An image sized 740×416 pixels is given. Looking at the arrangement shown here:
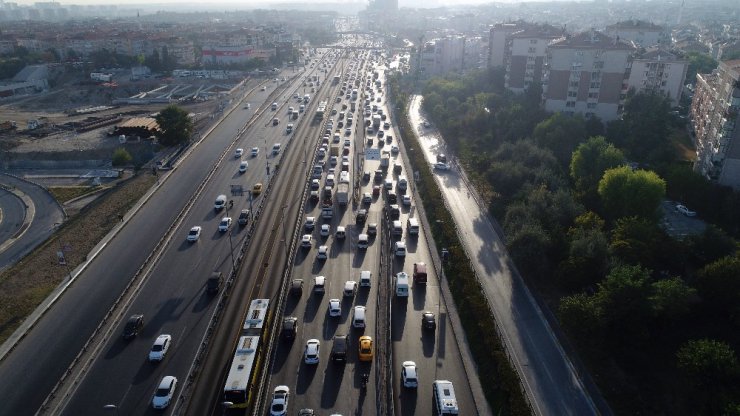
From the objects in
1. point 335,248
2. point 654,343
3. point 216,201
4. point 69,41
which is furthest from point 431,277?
point 69,41

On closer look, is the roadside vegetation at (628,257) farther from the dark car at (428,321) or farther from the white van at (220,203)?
the white van at (220,203)

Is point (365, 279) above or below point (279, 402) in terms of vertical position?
below

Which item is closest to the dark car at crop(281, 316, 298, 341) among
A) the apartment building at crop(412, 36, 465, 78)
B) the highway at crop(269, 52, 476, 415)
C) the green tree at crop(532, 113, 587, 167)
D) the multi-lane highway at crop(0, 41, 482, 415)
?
the highway at crop(269, 52, 476, 415)

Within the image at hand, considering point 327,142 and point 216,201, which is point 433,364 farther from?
point 327,142

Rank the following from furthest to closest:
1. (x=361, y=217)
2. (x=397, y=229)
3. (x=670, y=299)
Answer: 1. (x=361, y=217)
2. (x=397, y=229)
3. (x=670, y=299)

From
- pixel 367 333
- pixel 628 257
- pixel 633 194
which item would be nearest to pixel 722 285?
pixel 628 257

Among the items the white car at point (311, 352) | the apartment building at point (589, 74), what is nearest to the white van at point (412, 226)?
the white car at point (311, 352)

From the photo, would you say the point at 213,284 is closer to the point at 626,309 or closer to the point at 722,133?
the point at 626,309
